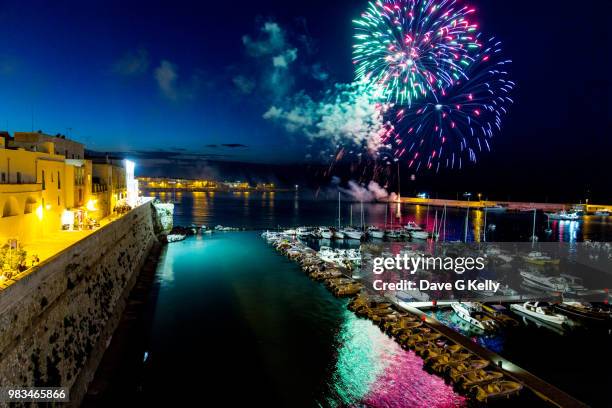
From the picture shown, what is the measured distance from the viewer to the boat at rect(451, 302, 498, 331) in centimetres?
1784

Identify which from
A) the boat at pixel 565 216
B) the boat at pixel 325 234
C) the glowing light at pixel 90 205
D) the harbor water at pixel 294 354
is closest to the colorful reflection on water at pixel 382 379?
the harbor water at pixel 294 354

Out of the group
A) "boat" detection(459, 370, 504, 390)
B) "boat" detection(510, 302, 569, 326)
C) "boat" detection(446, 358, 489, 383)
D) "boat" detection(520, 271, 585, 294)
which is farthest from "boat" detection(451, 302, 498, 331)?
"boat" detection(520, 271, 585, 294)

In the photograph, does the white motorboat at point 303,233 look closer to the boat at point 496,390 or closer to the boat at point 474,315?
the boat at point 474,315

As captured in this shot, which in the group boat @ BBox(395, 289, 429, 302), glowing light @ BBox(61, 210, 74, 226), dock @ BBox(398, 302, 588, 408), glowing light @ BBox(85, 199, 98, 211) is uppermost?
glowing light @ BBox(85, 199, 98, 211)

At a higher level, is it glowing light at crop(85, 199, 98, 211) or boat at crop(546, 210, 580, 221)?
glowing light at crop(85, 199, 98, 211)

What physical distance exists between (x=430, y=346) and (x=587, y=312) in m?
8.57

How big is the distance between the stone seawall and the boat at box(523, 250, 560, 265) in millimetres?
28455

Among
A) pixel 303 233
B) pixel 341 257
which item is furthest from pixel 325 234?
pixel 341 257

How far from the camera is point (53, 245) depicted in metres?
14.6

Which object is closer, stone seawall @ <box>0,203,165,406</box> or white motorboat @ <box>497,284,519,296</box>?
stone seawall @ <box>0,203,165,406</box>

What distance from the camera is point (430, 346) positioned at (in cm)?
1509

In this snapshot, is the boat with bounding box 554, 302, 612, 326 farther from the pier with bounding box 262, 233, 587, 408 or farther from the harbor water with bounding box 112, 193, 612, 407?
the pier with bounding box 262, 233, 587, 408

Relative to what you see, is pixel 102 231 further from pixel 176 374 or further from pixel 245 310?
pixel 245 310

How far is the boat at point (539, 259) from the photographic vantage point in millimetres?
31864
